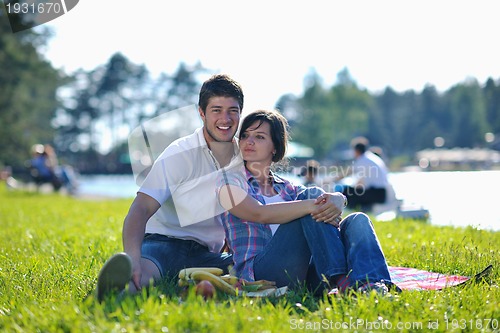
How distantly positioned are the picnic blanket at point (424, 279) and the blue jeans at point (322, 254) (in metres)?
0.36

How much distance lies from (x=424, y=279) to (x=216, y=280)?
1.42 m

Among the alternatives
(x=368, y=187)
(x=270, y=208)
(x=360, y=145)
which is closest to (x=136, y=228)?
(x=270, y=208)

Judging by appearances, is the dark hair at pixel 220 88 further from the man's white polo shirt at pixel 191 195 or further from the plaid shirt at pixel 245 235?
the plaid shirt at pixel 245 235

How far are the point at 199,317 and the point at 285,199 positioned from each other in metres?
1.17

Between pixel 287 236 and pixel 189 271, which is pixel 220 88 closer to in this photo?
pixel 287 236

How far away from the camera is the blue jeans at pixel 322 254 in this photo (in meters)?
2.82

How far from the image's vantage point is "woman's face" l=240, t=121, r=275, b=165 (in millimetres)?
3223

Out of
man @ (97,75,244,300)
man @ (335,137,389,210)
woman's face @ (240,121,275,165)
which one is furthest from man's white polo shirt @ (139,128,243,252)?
man @ (335,137,389,210)

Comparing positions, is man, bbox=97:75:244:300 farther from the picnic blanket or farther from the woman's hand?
the picnic blanket

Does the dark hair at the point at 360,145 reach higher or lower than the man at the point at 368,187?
higher

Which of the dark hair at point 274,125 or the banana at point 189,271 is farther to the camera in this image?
the dark hair at point 274,125

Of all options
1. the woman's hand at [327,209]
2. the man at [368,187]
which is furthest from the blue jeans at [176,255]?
the man at [368,187]

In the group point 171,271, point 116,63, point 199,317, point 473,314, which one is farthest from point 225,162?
point 116,63

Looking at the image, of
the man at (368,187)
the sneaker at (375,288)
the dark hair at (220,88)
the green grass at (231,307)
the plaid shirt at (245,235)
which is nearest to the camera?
the green grass at (231,307)
